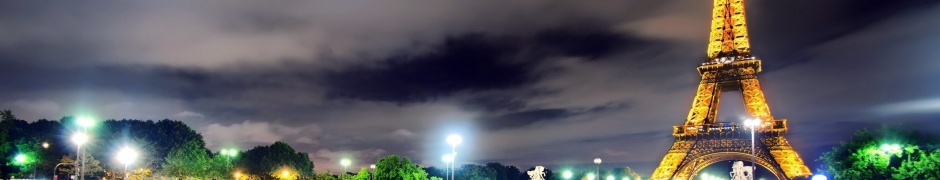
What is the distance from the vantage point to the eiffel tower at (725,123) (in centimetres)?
7444

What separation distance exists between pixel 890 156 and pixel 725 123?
120ft

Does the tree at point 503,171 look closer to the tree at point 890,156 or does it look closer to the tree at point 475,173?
the tree at point 475,173

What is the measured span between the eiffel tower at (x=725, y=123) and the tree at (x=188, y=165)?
5541 cm

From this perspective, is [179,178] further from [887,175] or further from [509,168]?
[509,168]

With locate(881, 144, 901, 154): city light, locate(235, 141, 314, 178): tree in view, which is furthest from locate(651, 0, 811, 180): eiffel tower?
locate(235, 141, 314, 178): tree

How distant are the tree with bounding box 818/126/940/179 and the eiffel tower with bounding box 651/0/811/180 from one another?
95.5 feet

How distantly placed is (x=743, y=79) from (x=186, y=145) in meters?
69.2

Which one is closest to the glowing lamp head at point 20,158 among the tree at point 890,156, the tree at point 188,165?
the tree at point 188,165

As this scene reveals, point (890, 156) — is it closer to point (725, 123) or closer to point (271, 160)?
point (725, 123)

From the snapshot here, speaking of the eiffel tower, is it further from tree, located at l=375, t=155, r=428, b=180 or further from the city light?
tree, located at l=375, t=155, r=428, b=180

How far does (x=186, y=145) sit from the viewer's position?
85.9 meters

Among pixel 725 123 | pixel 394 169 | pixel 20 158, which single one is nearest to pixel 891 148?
pixel 394 169

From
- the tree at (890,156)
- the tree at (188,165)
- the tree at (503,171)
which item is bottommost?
the tree at (890,156)

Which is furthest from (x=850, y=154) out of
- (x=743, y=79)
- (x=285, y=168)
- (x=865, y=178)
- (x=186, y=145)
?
(x=285, y=168)
